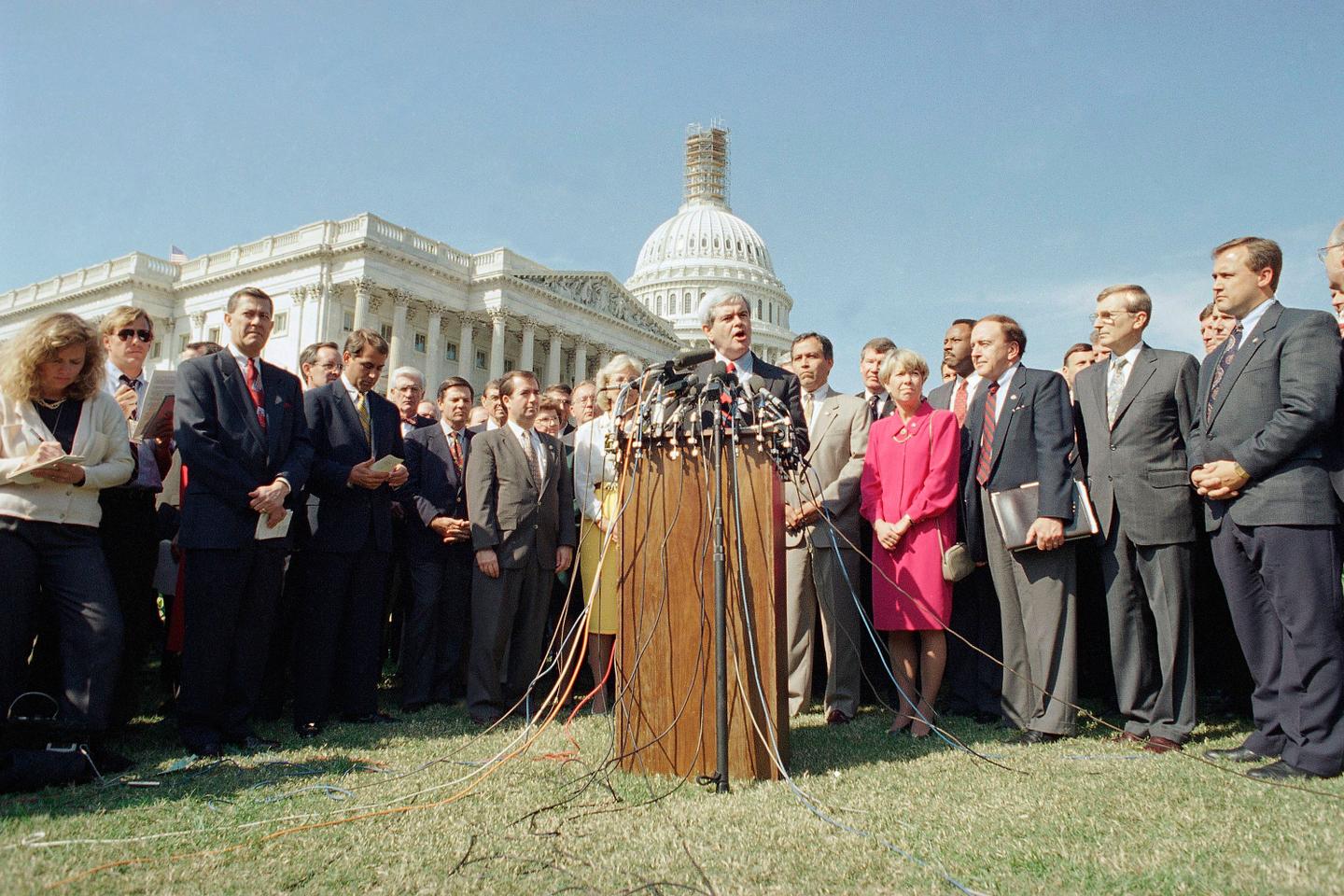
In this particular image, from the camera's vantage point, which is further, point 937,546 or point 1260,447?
point 937,546

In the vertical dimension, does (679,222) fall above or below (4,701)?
above

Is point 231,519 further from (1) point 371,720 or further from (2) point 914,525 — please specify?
(2) point 914,525

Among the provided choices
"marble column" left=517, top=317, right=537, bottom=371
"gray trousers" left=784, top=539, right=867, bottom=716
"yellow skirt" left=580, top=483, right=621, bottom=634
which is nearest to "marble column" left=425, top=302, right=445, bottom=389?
"marble column" left=517, top=317, right=537, bottom=371

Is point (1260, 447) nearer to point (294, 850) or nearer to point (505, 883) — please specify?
point (505, 883)

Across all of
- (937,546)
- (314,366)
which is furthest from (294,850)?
(314,366)

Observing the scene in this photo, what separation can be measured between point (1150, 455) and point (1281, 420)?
871 millimetres

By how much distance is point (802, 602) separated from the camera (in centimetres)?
592

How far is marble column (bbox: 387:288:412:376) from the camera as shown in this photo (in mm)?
50625

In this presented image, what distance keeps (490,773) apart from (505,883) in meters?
1.43

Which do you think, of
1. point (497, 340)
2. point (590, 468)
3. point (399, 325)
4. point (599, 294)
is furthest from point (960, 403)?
point (599, 294)

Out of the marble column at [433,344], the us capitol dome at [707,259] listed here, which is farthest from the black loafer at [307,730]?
the us capitol dome at [707,259]

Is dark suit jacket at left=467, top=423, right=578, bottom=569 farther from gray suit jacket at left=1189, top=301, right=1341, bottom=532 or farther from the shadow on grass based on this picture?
gray suit jacket at left=1189, top=301, right=1341, bottom=532

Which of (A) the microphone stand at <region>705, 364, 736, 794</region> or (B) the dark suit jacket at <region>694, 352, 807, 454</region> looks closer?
(A) the microphone stand at <region>705, 364, 736, 794</region>

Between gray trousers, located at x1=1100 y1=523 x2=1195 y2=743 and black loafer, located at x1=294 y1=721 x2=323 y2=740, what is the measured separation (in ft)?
16.0
